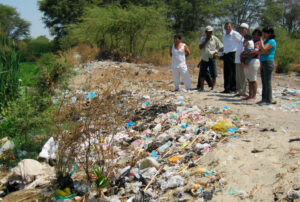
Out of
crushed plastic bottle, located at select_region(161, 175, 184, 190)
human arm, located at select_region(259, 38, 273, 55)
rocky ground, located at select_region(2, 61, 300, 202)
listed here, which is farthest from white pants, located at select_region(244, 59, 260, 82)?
crushed plastic bottle, located at select_region(161, 175, 184, 190)

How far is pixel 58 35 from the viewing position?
84.1 ft

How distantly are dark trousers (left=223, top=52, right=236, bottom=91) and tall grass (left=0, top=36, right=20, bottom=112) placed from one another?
163 inches

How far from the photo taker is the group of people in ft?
14.5

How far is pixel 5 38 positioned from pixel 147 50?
9.74m

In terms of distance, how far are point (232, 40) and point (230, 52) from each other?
23 centimetres

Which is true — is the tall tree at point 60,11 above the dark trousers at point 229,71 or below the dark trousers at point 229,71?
above

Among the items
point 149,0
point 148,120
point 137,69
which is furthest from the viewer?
point 149,0

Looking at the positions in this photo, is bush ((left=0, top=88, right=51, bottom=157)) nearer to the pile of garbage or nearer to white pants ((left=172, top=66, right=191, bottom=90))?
the pile of garbage

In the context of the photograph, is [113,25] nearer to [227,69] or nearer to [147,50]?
[147,50]

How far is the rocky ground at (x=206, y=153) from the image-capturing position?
2559 mm

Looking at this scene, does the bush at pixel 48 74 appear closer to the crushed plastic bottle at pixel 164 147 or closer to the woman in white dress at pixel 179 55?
the woman in white dress at pixel 179 55

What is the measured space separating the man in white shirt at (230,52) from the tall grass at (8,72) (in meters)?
4.11

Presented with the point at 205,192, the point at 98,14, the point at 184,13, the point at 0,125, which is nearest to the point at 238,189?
the point at 205,192

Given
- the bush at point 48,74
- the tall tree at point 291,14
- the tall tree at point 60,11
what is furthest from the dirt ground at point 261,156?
the tall tree at point 291,14
